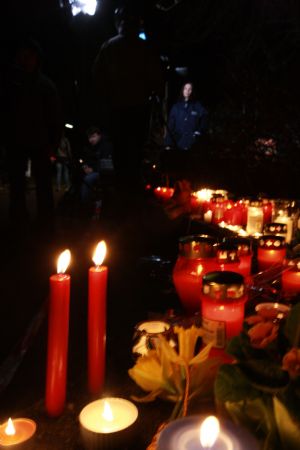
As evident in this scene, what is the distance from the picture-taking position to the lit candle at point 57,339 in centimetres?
144

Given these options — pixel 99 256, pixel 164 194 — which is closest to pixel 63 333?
pixel 99 256

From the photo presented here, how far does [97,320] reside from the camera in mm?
1579

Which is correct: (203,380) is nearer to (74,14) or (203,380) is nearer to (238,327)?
(238,327)

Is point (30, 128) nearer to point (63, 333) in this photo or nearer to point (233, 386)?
point (63, 333)

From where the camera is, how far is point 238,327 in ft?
5.09

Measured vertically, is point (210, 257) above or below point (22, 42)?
below

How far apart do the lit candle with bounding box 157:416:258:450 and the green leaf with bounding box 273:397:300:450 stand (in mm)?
73

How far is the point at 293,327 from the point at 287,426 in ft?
0.75

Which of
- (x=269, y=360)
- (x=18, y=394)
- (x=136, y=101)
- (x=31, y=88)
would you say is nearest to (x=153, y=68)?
(x=136, y=101)

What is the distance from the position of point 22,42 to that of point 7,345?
337 centimetres

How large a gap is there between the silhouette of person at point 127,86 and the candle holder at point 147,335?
10.5 feet

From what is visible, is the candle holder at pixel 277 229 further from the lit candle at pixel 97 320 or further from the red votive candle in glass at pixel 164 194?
the red votive candle in glass at pixel 164 194

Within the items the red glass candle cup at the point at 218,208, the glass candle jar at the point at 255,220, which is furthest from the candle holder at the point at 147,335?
the red glass candle cup at the point at 218,208

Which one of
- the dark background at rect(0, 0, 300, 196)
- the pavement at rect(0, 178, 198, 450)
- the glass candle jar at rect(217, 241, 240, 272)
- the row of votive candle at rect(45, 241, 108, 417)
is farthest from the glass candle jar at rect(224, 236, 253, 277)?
the dark background at rect(0, 0, 300, 196)
